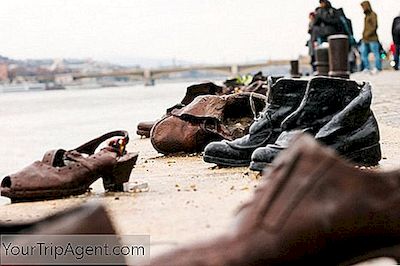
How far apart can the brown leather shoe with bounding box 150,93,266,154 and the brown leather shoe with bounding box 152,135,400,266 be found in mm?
2535

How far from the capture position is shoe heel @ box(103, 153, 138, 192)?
260cm

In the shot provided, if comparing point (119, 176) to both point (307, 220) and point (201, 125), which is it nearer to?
point (201, 125)

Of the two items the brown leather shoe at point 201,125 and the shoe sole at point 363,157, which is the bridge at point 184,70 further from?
the shoe sole at point 363,157

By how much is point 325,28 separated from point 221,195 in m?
10.5

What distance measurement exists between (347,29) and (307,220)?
1149 centimetres

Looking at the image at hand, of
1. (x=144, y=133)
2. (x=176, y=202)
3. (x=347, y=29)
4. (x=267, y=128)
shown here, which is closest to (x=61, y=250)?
(x=176, y=202)

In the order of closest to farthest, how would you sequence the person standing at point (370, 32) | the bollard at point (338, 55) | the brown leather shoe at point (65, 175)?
the brown leather shoe at point (65, 175)
the bollard at point (338, 55)
the person standing at point (370, 32)

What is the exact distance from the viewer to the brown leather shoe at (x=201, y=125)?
384 cm

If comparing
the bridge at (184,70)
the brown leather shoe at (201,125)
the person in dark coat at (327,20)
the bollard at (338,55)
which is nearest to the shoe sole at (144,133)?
the brown leather shoe at (201,125)

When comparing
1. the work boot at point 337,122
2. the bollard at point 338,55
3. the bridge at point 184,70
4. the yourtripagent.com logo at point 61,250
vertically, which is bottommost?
the bridge at point 184,70

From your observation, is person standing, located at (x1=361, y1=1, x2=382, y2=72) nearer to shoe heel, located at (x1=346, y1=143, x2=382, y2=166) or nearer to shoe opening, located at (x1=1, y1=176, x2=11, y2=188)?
shoe heel, located at (x1=346, y1=143, x2=382, y2=166)

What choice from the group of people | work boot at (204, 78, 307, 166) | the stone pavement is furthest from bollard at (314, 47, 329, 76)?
work boot at (204, 78, 307, 166)

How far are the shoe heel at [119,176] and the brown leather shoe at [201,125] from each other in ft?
3.92

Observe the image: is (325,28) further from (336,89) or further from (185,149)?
(336,89)
